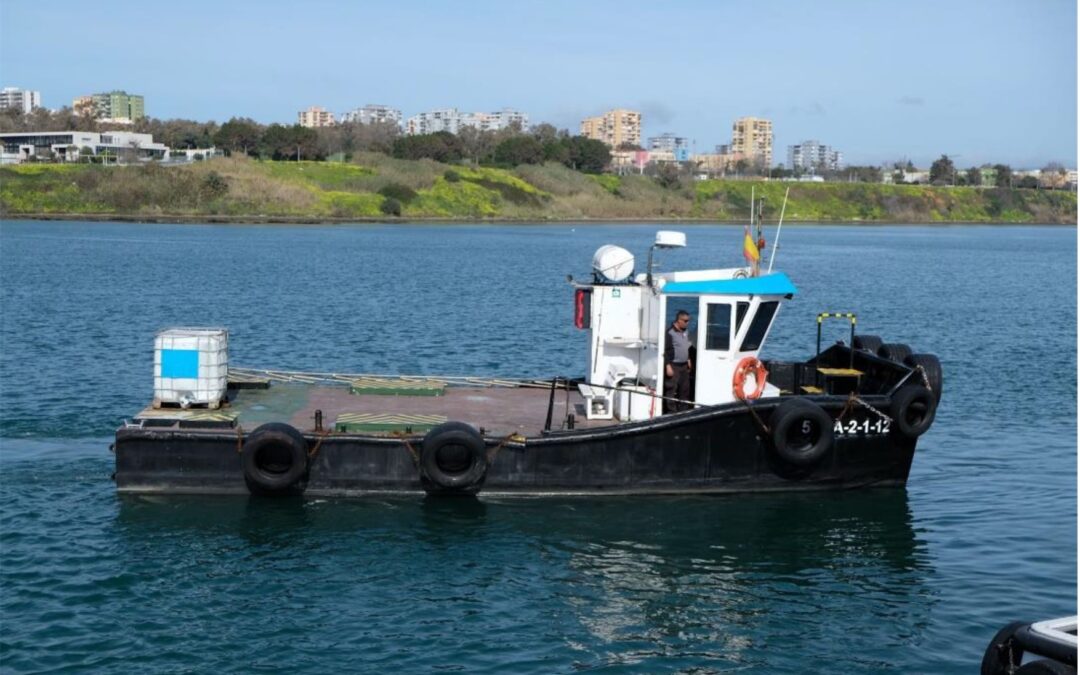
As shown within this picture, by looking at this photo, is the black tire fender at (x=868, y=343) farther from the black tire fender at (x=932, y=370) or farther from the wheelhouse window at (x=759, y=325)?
the wheelhouse window at (x=759, y=325)

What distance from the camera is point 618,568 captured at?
15539mm

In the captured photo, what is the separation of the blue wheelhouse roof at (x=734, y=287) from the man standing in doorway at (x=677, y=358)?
35cm

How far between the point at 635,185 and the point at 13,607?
145280 mm

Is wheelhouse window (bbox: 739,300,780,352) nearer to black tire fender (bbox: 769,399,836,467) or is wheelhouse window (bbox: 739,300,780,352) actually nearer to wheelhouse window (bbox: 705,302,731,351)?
wheelhouse window (bbox: 705,302,731,351)

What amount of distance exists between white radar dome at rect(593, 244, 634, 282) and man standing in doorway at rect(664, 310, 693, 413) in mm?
1191

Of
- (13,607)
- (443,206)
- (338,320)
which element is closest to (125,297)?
(338,320)

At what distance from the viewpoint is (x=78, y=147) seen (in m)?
152

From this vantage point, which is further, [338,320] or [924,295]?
[924,295]

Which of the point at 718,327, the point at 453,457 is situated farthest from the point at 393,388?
the point at 718,327

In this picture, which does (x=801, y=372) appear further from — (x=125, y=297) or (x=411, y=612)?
(x=125, y=297)

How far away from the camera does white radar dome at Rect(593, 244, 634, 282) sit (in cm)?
1864

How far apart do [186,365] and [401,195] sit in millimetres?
110383

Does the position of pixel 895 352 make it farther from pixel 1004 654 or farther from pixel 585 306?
pixel 1004 654

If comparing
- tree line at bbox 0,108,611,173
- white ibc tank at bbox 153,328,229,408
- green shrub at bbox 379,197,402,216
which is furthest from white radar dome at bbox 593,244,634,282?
Answer: tree line at bbox 0,108,611,173
